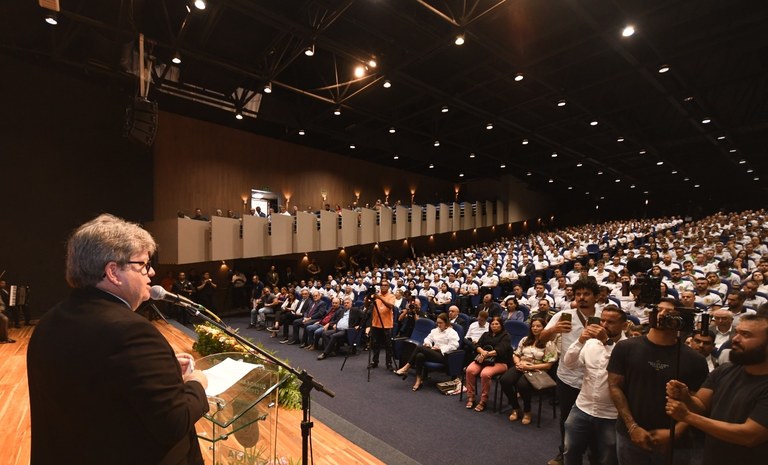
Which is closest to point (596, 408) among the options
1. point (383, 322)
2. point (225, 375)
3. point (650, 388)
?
point (650, 388)

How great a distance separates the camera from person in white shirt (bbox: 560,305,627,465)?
7.75ft

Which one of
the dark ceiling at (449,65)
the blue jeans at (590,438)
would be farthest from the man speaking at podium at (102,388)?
the dark ceiling at (449,65)

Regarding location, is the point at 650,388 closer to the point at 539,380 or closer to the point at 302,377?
the point at 302,377

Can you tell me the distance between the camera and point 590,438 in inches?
98.0

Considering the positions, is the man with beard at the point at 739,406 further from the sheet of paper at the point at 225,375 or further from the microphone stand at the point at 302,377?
the sheet of paper at the point at 225,375

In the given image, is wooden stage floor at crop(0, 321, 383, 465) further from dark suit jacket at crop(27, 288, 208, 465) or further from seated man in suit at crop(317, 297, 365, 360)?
seated man in suit at crop(317, 297, 365, 360)

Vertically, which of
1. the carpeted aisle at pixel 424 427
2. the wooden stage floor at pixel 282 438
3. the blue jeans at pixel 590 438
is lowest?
the carpeted aisle at pixel 424 427

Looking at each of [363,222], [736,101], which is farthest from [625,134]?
[363,222]

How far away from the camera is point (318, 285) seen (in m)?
11.7

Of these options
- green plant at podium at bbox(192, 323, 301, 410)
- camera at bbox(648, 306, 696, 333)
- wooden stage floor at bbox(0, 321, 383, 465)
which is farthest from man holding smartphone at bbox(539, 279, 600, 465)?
green plant at podium at bbox(192, 323, 301, 410)

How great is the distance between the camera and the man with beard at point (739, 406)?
1527 millimetres

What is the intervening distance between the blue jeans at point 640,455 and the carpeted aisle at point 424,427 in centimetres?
141

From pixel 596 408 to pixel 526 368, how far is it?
1709mm

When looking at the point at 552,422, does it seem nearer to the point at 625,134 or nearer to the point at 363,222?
the point at 363,222
